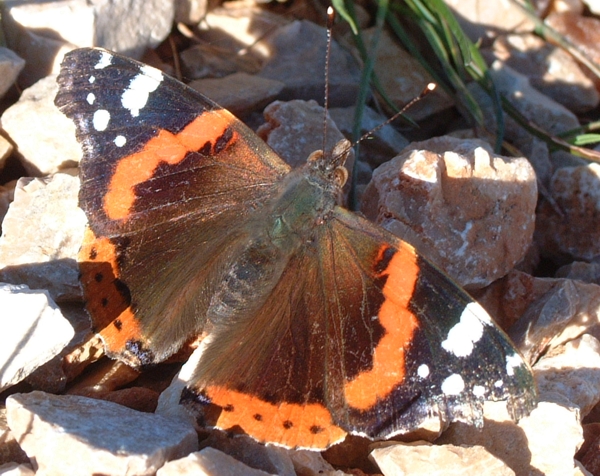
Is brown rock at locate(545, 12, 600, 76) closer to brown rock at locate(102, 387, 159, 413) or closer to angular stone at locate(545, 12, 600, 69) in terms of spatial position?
angular stone at locate(545, 12, 600, 69)

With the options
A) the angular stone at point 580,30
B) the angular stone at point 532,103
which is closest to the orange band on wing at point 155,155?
the angular stone at point 532,103

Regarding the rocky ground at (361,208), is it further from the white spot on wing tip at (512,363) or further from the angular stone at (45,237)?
the white spot on wing tip at (512,363)

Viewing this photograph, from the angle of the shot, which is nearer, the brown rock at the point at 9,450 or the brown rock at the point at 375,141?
the brown rock at the point at 9,450

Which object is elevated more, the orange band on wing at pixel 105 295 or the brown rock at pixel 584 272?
the orange band on wing at pixel 105 295

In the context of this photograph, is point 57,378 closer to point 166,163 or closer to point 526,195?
point 166,163

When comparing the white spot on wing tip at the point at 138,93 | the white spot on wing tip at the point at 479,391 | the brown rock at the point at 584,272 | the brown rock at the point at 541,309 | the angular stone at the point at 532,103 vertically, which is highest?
the white spot on wing tip at the point at 138,93

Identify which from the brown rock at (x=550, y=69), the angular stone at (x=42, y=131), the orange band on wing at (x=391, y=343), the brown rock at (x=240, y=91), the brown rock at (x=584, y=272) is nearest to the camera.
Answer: the orange band on wing at (x=391, y=343)

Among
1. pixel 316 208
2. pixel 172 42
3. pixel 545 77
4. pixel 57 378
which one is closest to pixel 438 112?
pixel 545 77

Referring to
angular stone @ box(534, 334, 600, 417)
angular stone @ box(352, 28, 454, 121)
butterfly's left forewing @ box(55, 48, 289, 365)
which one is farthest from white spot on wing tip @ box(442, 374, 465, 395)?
angular stone @ box(352, 28, 454, 121)
